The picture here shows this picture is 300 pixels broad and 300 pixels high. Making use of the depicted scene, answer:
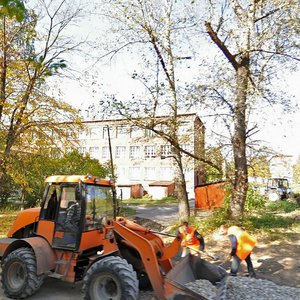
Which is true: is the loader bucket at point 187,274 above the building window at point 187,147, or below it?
below

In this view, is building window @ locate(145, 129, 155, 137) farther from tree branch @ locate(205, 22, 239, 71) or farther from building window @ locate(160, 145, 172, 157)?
tree branch @ locate(205, 22, 239, 71)

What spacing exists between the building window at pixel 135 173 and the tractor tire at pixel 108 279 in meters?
46.1

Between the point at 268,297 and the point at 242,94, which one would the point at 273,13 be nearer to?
the point at 242,94

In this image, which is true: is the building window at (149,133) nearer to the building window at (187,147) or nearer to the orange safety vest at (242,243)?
the building window at (187,147)

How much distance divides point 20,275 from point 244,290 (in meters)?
4.23

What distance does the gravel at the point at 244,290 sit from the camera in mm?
5306

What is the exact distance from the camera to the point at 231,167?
13.3 metres

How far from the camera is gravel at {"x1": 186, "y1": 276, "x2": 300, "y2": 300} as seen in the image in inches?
209

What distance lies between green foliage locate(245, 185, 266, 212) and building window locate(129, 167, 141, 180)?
3557cm

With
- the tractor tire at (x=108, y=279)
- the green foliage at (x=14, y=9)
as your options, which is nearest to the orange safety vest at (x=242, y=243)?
the tractor tire at (x=108, y=279)

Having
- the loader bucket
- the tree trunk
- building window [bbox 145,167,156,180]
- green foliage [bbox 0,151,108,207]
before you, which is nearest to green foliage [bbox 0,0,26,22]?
the loader bucket

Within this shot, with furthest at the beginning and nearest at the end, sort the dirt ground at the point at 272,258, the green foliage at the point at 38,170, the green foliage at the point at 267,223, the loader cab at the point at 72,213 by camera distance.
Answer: the green foliage at the point at 38,170 < the green foliage at the point at 267,223 < the dirt ground at the point at 272,258 < the loader cab at the point at 72,213

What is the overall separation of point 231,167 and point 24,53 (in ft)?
31.6

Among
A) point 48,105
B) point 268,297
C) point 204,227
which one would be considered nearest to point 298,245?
point 204,227
